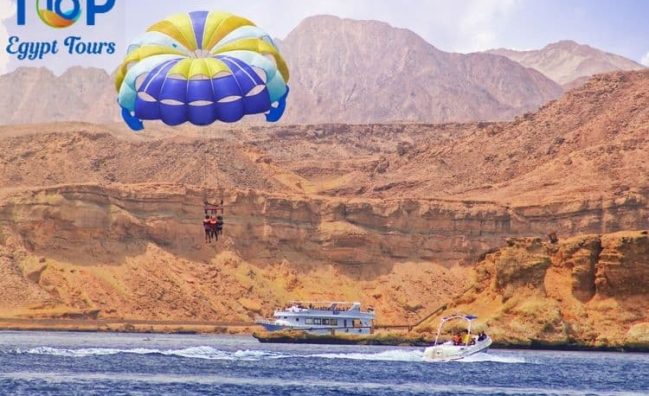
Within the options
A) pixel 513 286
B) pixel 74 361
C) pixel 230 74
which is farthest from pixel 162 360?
pixel 513 286

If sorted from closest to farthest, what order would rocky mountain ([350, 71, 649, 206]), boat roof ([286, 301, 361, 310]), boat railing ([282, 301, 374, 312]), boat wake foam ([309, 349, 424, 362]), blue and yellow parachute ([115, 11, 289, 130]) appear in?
blue and yellow parachute ([115, 11, 289, 130]) → boat wake foam ([309, 349, 424, 362]) → boat railing ([282, 301, 374, 312]) → boat roof ([286, 301, 361, 310]) → rocky mountain ([350, 71, 649, 206])

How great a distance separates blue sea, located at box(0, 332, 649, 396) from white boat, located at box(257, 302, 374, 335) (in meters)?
23.7

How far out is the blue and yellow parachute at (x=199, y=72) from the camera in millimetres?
72312

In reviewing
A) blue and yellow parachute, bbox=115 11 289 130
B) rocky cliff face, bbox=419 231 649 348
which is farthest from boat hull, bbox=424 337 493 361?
blue and yellow parachute, bbox=115 11 289 130

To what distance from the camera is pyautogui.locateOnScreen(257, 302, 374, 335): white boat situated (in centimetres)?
12656

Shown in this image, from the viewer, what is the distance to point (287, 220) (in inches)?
6014

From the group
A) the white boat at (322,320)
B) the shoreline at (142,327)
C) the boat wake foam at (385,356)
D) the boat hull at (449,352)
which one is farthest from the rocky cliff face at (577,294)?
the white boat at (322,320)

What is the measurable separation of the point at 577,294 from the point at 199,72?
3586 cm

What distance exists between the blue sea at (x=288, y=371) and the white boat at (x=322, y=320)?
23701 millimetres

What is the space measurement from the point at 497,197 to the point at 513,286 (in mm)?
70480

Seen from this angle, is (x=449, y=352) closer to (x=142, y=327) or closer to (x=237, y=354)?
(x=237, y=354)

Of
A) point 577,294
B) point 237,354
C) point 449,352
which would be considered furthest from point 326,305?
point 449,352

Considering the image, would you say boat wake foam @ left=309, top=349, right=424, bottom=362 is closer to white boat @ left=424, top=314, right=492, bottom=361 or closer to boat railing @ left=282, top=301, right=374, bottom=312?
white boat @ left=424, top=314, right=492, bottom=361

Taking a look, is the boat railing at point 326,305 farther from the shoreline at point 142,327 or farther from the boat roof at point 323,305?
the shoreline at point 142,327
